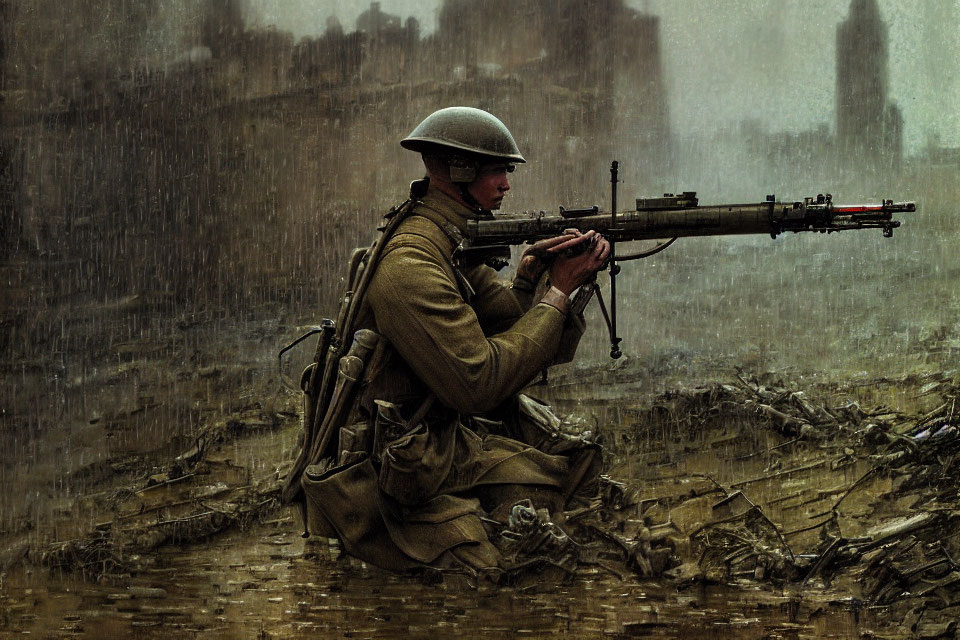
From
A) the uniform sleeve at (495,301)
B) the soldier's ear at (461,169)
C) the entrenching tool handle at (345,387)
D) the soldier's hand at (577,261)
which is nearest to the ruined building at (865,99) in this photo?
the soldier's hand at (577,261)

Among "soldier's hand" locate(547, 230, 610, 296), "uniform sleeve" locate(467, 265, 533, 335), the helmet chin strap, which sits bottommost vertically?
"uniform sleeve" locate(467, 265, 533, 335)

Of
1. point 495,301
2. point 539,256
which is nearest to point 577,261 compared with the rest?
point 539,256

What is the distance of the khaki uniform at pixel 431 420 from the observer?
500 centimetres

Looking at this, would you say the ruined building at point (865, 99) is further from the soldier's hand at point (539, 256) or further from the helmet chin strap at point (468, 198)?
the helmet chin strap at point (468, 198)

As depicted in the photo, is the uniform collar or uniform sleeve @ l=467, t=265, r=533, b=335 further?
uniform sleeve @ l=467, t=265, r=533, b=335

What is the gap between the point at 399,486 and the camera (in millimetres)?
5051

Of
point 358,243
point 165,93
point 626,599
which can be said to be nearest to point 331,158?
point 358,243

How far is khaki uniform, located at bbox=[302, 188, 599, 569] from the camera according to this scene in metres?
5.00

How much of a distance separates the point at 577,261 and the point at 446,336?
0.68 metres

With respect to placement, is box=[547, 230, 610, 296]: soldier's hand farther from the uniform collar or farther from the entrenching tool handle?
the entrenching tool handle

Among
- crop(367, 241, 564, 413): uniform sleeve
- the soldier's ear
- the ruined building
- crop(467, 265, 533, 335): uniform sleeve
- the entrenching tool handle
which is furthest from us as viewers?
the ruined building

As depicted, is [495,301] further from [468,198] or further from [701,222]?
[701,222]

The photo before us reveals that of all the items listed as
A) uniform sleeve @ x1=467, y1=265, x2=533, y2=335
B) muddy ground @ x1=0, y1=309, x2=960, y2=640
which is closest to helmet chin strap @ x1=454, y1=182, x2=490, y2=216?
uniform sleeve @ x1=467, y1=265, x2=533, y2=335

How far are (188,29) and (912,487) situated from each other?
188 inches
